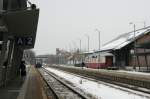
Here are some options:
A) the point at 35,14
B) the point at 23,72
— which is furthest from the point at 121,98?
the point at 23,72

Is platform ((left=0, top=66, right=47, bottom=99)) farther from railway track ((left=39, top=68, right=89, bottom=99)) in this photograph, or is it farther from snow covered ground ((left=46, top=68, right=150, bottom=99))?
snow covered ground ((left=46, top=68, right=150, bottom=99))

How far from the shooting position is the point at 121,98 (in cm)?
2053

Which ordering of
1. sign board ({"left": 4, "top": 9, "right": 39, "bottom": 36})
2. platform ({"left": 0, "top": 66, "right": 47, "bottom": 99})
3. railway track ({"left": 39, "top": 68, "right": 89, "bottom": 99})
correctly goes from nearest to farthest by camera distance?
platform ({"left": 0, "top": 66, "right": 47, "bottom": 99}) → railway track ({"left": 39, "top": 68, "right": 89, "bottom": 99}) → sign board ({"left": 4, "top": 9, "right": 39, "bottom": 36})

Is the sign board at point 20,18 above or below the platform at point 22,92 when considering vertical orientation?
above

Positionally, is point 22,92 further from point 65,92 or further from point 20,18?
point 20,18

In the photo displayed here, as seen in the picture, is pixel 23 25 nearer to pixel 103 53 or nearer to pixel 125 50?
pixel 125 50

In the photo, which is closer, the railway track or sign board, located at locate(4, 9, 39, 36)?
the railway track

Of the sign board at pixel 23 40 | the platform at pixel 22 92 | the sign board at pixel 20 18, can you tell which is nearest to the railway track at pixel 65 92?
the platform at pixel 22 92

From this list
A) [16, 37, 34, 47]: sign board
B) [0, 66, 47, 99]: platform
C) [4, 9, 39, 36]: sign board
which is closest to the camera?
[0, 66, 47, 99]: platform

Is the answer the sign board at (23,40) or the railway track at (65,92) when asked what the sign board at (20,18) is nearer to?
the railway track at (65,92)

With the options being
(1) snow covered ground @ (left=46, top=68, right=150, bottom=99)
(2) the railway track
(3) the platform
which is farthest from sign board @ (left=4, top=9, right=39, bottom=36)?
(1) snow covered ground @ (left=46, top=68, right=150, bottom=99)

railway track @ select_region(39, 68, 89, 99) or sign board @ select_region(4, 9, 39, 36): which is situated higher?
sign board @ select_region(4, 9, 39, 36)

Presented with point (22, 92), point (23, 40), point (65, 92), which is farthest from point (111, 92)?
point (23, 40)

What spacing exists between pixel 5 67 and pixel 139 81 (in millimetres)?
12128
